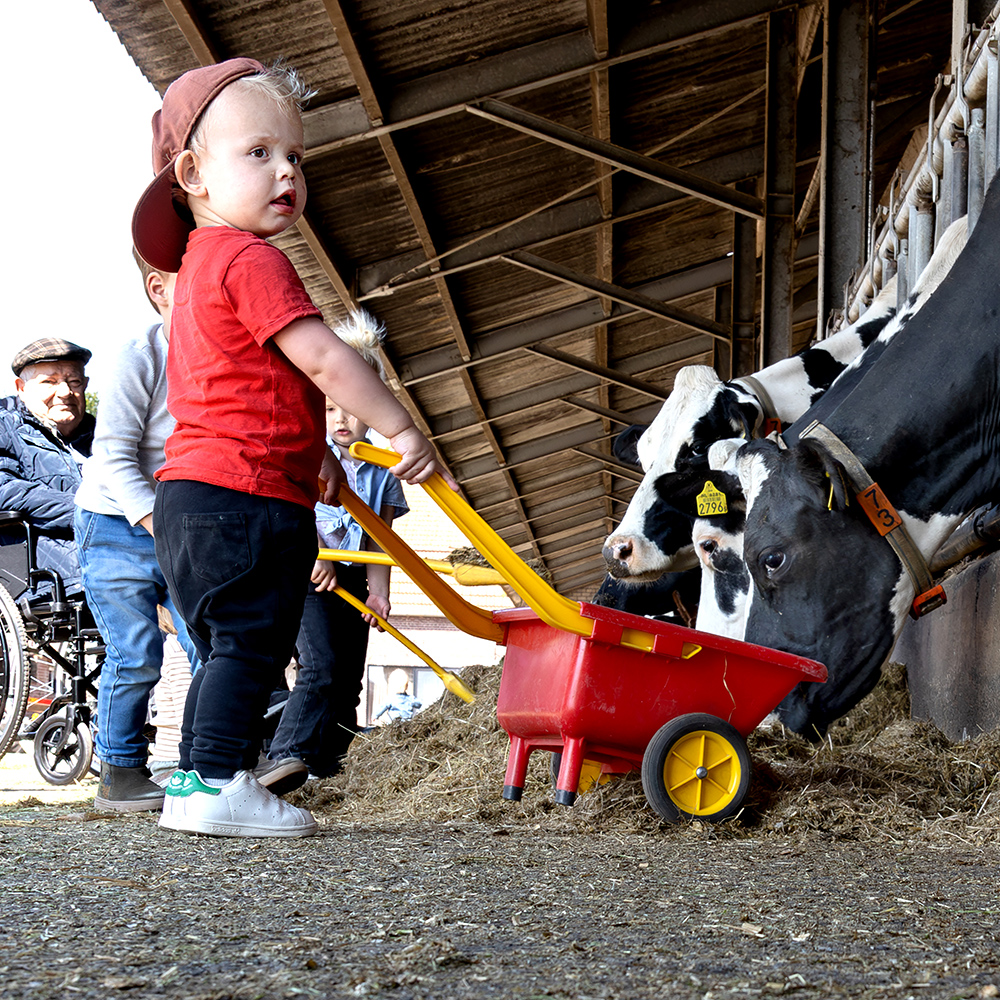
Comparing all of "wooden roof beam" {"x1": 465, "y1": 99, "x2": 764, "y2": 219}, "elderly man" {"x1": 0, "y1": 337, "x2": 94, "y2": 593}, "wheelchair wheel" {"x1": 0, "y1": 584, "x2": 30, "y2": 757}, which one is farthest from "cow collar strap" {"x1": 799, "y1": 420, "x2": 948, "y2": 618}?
"wooden roof beam" {"x1": 465, "y1": 99, "x2": 764, "y2": 219}

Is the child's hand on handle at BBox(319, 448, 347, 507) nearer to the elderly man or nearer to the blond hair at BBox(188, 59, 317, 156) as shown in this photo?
the blond hair at BBox(188, 59, 317, 156)

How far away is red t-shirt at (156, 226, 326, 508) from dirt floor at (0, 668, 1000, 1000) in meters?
0.70

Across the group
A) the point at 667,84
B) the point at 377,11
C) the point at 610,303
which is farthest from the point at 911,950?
the point at 610,303

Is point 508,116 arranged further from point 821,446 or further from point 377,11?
point 821,446

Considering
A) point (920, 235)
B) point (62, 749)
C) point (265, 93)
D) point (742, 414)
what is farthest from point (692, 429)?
point (62, 749)

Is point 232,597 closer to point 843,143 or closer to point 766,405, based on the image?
point 766,405

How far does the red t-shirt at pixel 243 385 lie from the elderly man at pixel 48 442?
2802mm

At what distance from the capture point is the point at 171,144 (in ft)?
8.21

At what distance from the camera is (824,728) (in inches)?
129

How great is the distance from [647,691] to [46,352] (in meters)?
3.36

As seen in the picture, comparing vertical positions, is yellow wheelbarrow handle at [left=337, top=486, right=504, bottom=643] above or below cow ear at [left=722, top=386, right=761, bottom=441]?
below

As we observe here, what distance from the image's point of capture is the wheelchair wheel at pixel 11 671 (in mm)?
5086

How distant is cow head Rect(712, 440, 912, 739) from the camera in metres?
3.20

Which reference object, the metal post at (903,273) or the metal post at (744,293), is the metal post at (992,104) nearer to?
the metal post at (903,273)
